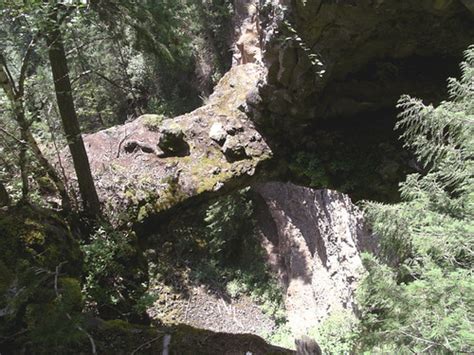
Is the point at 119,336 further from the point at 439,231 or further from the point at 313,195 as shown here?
the point at 313,195

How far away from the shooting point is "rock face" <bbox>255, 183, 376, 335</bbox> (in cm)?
888

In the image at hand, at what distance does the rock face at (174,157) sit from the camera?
290 inches

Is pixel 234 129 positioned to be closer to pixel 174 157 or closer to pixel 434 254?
pixel 174 157

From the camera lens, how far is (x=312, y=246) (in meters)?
11.8

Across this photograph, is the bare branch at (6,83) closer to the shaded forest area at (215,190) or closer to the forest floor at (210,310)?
the shaded forest area at (215,190)

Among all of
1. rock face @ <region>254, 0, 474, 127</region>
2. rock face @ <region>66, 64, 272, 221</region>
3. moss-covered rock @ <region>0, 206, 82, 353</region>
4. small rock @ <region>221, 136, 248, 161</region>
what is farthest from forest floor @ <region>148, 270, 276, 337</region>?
moss-covered rock @ <region>0, 206, 82, 353</region>

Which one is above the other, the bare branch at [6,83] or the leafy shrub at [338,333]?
the bare branch at [6,83]

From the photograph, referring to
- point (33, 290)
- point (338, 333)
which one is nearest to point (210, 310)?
point (338, 333)

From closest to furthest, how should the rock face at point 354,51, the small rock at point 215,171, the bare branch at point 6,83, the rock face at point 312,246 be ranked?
the bare branch at point 6,83 < the rock face at point 354,51 < the small rock at point 215,171 < the rock face at point 312,246

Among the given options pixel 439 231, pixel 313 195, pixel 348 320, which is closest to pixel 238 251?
pixel 313 195

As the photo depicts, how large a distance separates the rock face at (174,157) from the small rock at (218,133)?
0.07 ft

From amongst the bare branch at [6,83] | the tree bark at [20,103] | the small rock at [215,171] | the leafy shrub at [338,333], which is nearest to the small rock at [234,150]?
the small rock at [215,171]

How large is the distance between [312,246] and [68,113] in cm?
844

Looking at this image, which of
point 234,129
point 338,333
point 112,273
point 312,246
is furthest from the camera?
point 312,246
